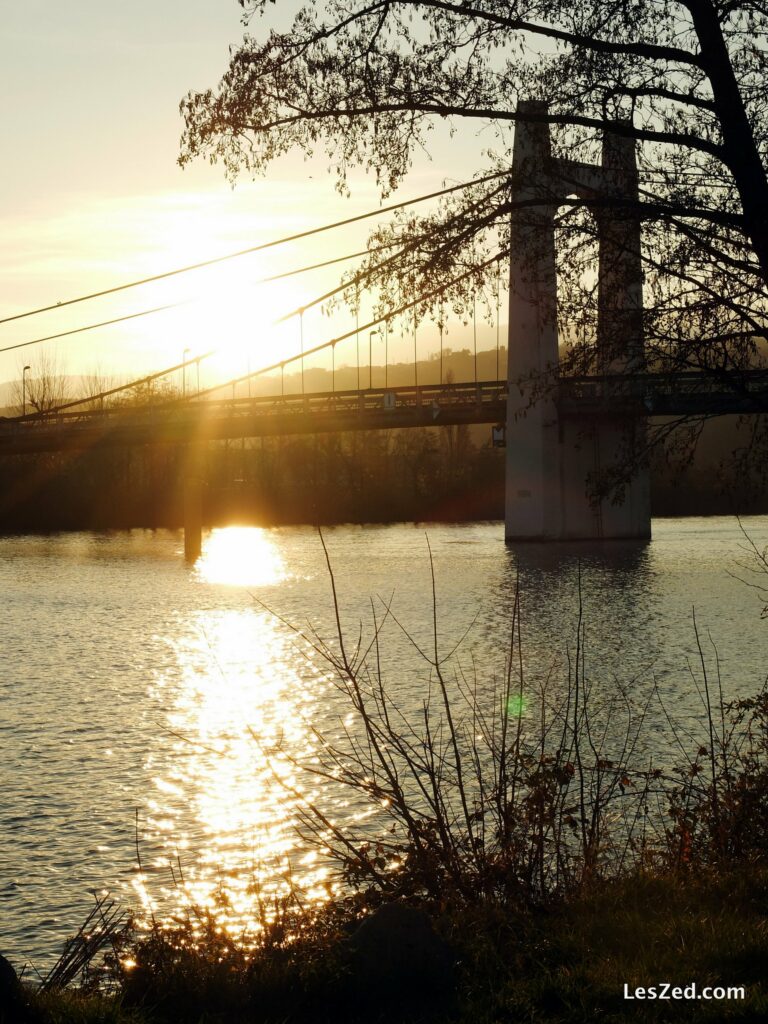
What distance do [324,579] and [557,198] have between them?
84.8 feet

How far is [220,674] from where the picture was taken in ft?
46.0

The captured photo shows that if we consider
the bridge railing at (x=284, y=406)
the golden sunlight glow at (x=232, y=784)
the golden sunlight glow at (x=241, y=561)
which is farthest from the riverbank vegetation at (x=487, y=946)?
the bridge railing at (x=284, y=406)

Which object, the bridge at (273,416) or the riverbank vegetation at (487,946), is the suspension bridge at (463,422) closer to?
the bridge at (273,416)

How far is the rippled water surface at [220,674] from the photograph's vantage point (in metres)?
7.45

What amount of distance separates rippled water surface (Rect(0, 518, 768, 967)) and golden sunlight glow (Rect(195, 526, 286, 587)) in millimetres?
223

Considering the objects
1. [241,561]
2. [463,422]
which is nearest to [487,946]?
[241,561]

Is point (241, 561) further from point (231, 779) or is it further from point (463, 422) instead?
point (231, 779)

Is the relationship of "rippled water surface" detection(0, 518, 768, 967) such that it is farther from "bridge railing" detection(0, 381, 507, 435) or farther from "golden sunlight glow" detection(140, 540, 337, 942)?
"bridge railing" detection(0, 381, 507, 435)

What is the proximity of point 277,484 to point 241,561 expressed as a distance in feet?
94.9

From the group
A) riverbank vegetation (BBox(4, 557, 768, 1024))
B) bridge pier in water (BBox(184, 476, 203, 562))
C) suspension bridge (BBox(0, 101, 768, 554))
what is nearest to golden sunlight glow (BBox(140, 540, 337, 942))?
riverbank vegetation (BBox(4, 557, 768, 1024))

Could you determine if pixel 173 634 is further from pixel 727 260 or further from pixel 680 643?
pixel 727 260

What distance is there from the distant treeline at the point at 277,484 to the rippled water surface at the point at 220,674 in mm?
21082

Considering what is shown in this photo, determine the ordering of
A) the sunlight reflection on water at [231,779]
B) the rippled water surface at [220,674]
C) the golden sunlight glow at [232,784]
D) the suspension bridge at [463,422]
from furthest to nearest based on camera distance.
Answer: the suspension bridge at [463,422] → the rippled water surface at [220,674] → the sunlight reflection on water at [231,779] → the golden sunlight glow at [232,784]

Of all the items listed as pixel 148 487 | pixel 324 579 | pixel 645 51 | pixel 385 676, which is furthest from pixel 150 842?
pixel 148 487
